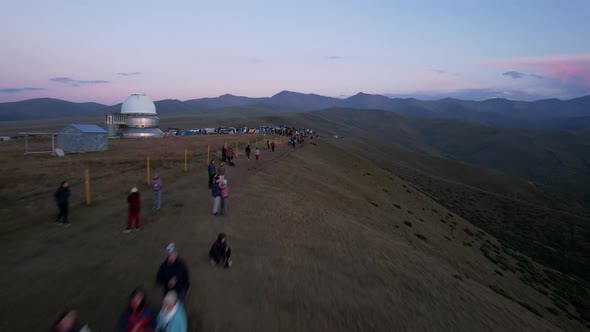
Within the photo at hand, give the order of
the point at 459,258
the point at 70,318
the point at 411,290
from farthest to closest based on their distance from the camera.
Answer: the point at 459,258, the point at 411,290, the point at 70,318

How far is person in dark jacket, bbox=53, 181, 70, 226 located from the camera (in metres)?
12.7

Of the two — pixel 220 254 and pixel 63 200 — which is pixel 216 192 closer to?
pixel 220 254

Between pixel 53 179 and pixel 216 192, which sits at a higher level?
pixel 216 192

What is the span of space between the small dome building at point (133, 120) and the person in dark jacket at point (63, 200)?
5205 centimetres

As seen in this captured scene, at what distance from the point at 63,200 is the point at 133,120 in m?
53.8

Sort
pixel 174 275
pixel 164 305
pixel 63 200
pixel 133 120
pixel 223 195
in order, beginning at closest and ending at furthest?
pixel 164 305
pixel 174 275
pixel 63 200
pixel 223 195
pixel 133 120

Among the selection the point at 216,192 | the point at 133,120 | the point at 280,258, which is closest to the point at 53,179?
the point at 216,192

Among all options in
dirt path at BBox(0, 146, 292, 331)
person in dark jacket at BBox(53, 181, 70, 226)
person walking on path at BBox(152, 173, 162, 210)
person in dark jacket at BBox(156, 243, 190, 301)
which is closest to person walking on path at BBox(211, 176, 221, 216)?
dirt path at BBox(0, 146, 292, 331)

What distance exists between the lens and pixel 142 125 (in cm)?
6300

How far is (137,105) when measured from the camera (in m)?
62.5

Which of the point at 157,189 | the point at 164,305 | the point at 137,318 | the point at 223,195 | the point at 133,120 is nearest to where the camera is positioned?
the point at 164,305

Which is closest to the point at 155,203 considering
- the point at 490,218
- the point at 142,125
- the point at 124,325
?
the point at 124,325

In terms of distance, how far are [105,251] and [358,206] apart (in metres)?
17.2

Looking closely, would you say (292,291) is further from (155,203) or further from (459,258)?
(459,258)
